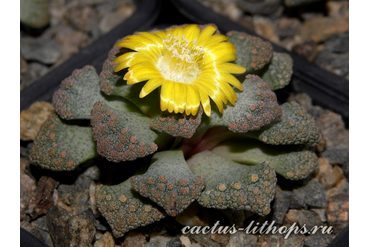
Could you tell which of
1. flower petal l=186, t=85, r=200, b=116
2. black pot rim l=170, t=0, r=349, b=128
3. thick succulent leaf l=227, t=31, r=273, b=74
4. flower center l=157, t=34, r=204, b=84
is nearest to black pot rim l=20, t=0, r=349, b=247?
black pot rim l=170, t=0, r=349, b=128

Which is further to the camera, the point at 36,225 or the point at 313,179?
the point at 313,179

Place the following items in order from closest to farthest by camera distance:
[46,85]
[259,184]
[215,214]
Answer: [259,184], [215,214], [46,85]

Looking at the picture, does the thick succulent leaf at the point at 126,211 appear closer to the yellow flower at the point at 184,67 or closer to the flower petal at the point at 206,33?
the yellow flower at the point at 184,67

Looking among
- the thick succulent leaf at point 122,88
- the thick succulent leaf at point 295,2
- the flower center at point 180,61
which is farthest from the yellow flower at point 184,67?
the thick succulent leaf at point 295,2

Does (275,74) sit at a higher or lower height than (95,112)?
higher

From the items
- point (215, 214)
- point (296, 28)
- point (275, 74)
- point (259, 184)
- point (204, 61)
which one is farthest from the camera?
point (296, 28)

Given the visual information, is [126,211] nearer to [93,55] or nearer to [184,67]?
[184,67]

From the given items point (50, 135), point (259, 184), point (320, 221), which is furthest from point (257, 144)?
point (50, 135)

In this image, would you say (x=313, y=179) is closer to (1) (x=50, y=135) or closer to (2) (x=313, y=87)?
(2) (x=313, y=87)

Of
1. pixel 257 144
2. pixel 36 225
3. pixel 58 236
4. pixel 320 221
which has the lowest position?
pixel 36 225
